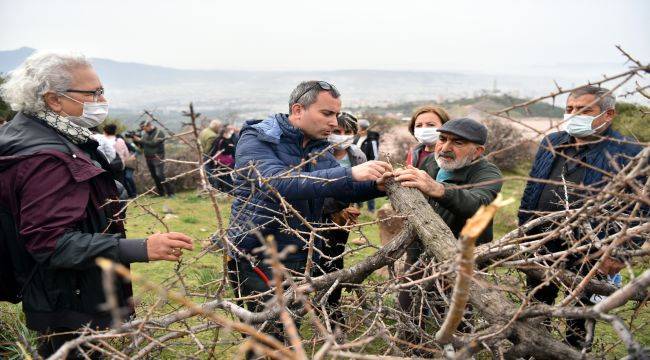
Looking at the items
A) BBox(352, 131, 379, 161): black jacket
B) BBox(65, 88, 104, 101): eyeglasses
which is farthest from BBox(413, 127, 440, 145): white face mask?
BBox(352, 131, 379, 161): black jacket

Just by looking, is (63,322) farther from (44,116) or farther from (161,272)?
(161,272)

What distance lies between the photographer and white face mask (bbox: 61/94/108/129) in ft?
6.93

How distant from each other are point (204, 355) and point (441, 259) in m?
2.41

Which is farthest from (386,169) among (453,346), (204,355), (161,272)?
(161,272)

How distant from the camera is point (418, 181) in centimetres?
228

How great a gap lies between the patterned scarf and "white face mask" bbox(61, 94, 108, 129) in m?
0.05

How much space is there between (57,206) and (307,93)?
4.60ft

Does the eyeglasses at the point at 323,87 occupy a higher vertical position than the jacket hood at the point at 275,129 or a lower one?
higher

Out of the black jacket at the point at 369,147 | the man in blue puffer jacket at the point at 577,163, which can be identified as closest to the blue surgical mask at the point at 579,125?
the man in blue puffer jacket at the point at 577,163

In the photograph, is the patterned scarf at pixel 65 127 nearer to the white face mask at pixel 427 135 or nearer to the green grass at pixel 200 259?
the green grass at pixel 200 259

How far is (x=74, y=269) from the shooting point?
6.43 feet

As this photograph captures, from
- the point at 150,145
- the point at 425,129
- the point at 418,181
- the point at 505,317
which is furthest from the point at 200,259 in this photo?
the point at 505,317

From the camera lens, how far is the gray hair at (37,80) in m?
1.96

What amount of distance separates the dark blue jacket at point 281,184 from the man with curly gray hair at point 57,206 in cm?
58
